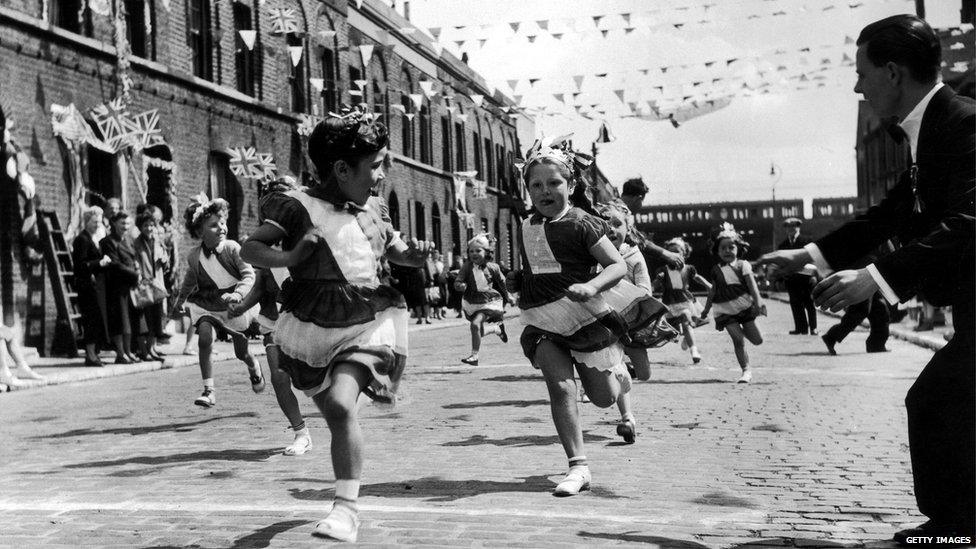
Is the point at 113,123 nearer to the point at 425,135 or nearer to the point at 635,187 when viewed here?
the point at 635,187

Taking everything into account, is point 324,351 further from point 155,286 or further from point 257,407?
point 155,286

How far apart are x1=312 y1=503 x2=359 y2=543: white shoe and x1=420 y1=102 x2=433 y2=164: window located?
1406 inches

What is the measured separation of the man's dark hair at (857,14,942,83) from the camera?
141 inches

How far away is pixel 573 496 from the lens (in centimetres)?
498

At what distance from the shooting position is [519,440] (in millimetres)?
6828

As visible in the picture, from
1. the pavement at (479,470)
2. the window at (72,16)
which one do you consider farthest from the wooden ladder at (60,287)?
the pavement at (479,470)

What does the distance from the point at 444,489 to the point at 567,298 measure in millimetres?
1151

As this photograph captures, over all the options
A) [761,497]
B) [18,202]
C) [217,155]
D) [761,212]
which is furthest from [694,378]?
[761,212]

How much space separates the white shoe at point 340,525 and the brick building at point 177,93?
501 inches

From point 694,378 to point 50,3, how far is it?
12195 mm

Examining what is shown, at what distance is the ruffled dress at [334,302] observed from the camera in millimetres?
4312

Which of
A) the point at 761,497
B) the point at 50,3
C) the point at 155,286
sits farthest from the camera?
the point at 50,3

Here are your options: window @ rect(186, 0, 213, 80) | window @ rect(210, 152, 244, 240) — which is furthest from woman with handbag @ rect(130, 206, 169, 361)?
window @ rect(186, 0, 213, 80)

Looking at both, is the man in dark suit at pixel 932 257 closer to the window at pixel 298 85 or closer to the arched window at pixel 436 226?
the window at pixel 298 85
